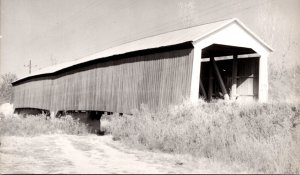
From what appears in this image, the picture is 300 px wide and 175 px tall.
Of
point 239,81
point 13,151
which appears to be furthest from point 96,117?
point 13,151

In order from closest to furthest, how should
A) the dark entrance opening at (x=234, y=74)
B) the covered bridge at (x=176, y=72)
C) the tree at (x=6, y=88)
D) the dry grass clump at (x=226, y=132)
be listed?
the dry grass clump at (x=226, y=132), the covered bridge at (x=176, y=72), the dark entrance opening at (x=234, y=74), the tree at (x=6, y=88)

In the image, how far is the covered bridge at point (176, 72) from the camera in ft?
50.8

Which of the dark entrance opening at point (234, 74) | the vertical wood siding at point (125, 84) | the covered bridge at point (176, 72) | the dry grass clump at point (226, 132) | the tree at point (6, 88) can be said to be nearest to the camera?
the dry grass clump at point (226, 132)

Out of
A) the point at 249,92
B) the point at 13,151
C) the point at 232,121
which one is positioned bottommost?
the point at 13,151

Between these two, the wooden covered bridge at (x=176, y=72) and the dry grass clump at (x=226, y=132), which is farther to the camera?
the wooden covered bridge at (x=176, y=72)

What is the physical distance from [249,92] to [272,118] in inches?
286

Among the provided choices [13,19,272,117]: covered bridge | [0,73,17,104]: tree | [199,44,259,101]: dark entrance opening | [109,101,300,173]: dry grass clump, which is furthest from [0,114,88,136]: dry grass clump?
[0,73,17,104]: tree

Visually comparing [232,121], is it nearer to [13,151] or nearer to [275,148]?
[275,148]

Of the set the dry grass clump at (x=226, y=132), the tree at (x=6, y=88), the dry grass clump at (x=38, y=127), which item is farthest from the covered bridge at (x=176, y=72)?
the tree at (x=6, y=88)

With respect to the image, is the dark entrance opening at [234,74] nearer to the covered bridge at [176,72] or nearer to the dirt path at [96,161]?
the covered bridge at [176,72]

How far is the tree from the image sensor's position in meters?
59.4

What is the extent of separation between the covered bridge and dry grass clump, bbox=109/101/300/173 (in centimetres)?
180

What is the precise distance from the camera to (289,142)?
9.58 meters

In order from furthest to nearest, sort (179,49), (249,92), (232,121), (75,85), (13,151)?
(75,85) < (249,92) < (179,49) < (232,121) < (13,151)
